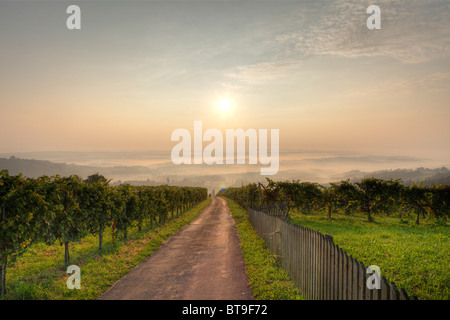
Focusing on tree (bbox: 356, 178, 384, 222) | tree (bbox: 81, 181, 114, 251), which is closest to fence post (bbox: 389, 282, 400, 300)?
tree (bbox: 81, 181, 114, 251)

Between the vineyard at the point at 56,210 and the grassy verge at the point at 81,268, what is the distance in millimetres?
646

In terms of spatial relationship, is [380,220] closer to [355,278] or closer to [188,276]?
[188,276]

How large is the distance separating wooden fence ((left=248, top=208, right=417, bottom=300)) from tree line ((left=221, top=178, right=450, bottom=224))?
15.0 metres

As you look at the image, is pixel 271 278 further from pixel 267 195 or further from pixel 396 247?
pixel 267 195

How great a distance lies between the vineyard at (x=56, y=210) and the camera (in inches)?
295

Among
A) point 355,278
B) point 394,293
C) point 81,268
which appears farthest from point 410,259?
point 81,268

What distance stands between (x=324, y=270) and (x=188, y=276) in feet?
15.6

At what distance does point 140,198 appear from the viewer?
17.8 meters

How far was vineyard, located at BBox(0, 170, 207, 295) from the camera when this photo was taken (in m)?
7.50

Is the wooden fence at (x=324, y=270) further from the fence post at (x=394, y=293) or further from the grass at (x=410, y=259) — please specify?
the grass at (x=410, y=259)

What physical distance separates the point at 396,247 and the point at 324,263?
27.5 ft

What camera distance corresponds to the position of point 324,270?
215 inches

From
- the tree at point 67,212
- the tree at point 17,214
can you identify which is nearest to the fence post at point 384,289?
the tree at point 17,214
